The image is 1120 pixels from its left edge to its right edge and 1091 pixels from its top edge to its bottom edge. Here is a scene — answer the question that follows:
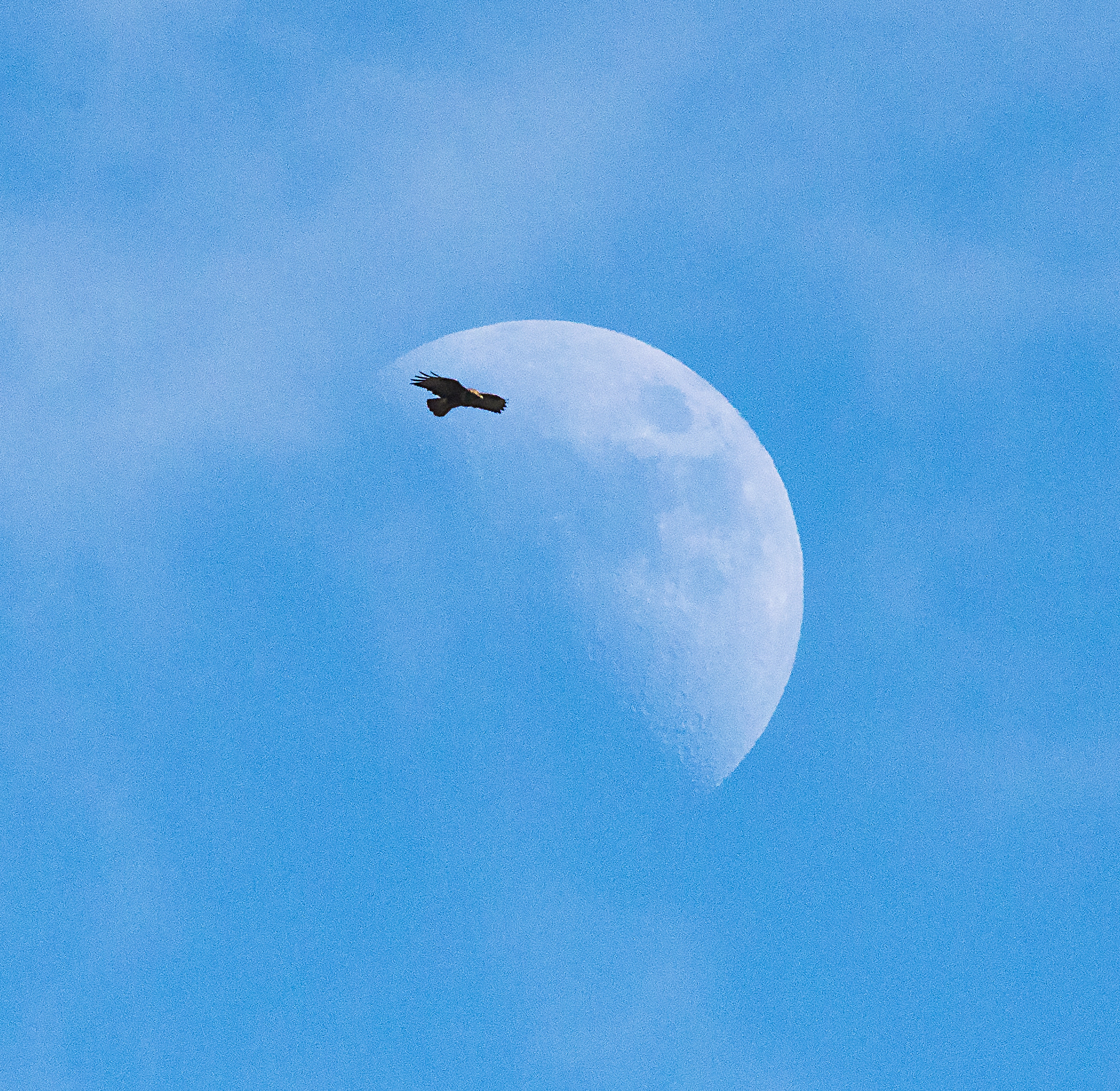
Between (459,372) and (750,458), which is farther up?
(750,458)

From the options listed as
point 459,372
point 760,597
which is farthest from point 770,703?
point 459,372

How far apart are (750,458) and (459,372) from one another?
12.5 meters

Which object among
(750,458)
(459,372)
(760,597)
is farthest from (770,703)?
(459,372)

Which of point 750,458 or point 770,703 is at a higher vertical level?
point 750,458

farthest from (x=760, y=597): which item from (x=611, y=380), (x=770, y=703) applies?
(x=611, y=380)

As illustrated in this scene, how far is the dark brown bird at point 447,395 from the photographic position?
67.9m

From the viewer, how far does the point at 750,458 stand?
3194 inches

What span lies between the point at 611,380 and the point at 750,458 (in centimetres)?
673

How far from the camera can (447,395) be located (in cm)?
6812

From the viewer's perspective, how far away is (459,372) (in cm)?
7900

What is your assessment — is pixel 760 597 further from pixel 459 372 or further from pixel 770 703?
pixel 459 372

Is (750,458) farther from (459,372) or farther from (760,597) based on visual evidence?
(459,372)

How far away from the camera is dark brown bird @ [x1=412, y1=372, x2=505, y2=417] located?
67.9m

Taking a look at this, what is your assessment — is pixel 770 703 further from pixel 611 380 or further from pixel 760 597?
pixel 611 380
